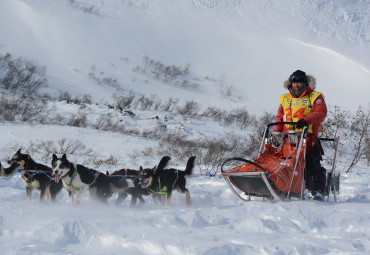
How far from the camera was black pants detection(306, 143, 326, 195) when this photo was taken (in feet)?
12.6

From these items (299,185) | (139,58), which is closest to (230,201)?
(299,185)

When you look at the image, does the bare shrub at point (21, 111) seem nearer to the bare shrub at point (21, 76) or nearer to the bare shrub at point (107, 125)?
the bare shrub at point (107, 125)

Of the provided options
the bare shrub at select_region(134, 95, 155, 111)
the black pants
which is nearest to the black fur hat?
the black pants

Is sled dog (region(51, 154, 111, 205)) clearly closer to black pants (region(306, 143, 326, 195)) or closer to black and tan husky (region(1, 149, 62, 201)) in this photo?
black and tan husky (region(1, 149, 62, 201))

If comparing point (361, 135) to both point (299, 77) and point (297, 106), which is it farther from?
point (299, 77)

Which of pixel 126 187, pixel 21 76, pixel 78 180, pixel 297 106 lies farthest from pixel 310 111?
pixel 21 76

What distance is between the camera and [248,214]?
3.13m

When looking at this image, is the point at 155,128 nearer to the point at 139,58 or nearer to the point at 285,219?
the point at 285,219

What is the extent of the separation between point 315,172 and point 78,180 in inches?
101

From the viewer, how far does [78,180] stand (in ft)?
12.8

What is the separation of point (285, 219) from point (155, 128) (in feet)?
38.4

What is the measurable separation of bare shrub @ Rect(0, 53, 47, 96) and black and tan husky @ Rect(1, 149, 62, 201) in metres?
20.2

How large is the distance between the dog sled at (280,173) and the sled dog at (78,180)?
1.40 meters

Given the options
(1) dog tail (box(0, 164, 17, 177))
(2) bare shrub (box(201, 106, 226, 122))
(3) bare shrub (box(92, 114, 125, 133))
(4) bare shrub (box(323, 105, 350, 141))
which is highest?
(2) bare shrub (box(201, 106, 226, 122))
